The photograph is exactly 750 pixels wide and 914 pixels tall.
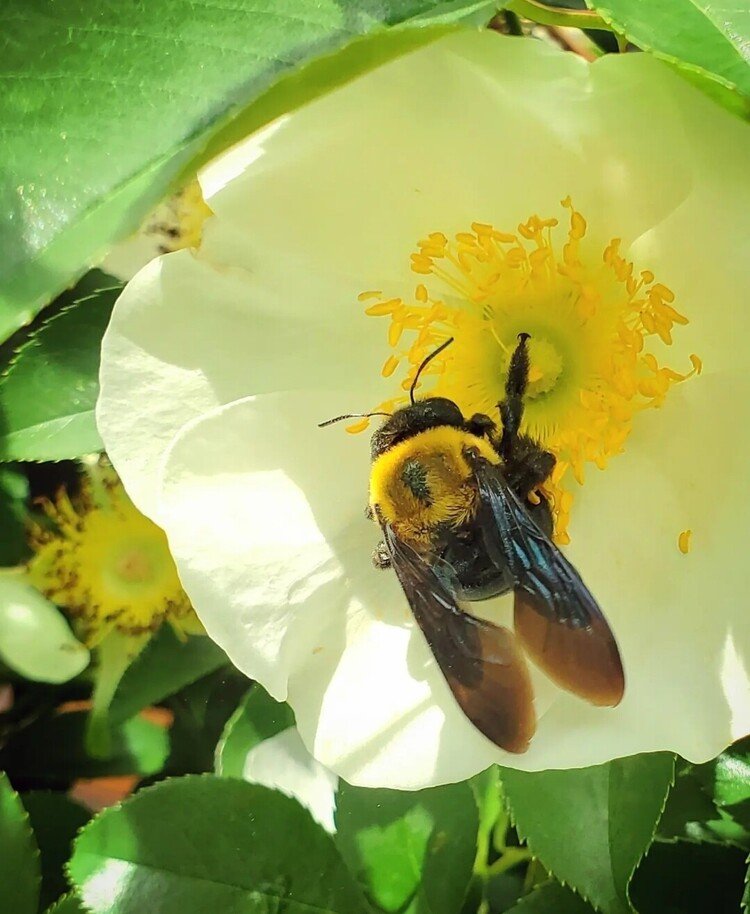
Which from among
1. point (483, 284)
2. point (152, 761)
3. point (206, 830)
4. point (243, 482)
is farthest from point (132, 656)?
point (483, 284)

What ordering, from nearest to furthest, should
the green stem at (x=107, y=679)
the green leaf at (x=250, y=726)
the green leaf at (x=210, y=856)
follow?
the green leaf at (x=210, y=856) → the green leaf at (x=250, y=726) → the green stem at (x=107, y=679)

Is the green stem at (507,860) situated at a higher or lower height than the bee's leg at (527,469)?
lower

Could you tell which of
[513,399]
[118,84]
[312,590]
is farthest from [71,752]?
[118,84]

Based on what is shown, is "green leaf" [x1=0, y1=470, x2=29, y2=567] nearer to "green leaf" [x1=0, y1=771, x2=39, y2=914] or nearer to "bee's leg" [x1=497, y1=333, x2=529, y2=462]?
"green leaf" [x1=0, y1=771, x2=39, y2=914]

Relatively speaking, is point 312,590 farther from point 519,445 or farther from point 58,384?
point 58,384

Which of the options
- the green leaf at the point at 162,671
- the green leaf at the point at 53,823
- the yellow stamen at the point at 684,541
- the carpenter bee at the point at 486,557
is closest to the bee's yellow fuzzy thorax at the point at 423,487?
the carpenter bee at the point at 486,557

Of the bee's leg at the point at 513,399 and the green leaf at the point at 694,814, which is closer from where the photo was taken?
the bee's leg at the point at 513,399

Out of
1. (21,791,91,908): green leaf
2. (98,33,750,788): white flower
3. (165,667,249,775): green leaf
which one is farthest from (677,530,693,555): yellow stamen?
(21,791,91,908): green leaf

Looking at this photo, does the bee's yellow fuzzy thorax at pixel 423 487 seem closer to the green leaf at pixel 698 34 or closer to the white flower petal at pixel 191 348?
the white flower petal at pixel 191 348

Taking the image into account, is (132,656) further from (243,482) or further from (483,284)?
(483,284)
